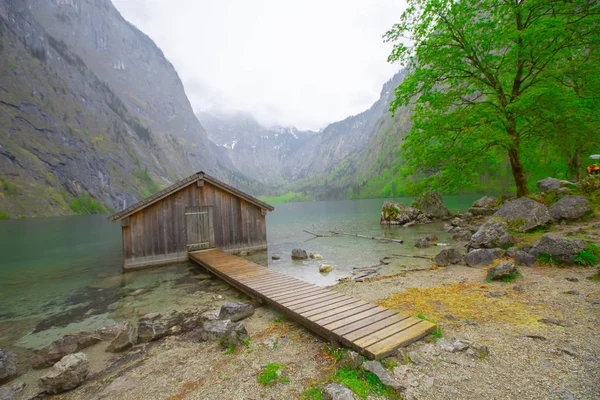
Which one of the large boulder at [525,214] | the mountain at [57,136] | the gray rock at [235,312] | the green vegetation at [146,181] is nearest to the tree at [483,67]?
the large boulder at [525,214]

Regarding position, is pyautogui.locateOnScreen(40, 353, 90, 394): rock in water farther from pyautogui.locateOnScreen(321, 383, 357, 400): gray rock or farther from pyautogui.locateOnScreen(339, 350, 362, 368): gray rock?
pyautogui.locateOnScreen(339, 350, 362, 368): gray rock

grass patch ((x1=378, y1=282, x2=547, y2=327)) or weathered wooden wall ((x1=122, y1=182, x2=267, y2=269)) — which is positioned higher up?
weathered wooden wall ((x1=122, y1=182, x2=267, y2=269))

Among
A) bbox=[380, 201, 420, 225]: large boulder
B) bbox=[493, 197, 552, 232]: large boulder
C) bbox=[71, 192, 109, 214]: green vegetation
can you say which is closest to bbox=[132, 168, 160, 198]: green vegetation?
bbox=[71, 192, 109, 214]: green vegetation

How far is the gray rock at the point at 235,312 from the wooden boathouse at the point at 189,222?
35.2 feet

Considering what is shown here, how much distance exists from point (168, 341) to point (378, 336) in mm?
5484

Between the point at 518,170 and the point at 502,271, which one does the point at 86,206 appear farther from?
the point at 502,271

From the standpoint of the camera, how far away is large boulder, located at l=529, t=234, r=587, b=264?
31.4 ft

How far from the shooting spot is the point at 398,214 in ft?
118

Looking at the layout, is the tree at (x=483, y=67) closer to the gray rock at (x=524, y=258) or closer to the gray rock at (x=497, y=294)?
the gray rock at (x=524, y=258)

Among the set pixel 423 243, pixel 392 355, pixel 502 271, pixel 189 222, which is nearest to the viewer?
pixel 392 355

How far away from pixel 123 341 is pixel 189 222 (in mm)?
11609

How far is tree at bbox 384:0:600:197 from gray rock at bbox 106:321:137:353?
58.5 ft

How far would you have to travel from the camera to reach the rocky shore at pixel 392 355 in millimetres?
4422

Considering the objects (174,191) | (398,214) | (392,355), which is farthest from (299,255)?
(398,214)
